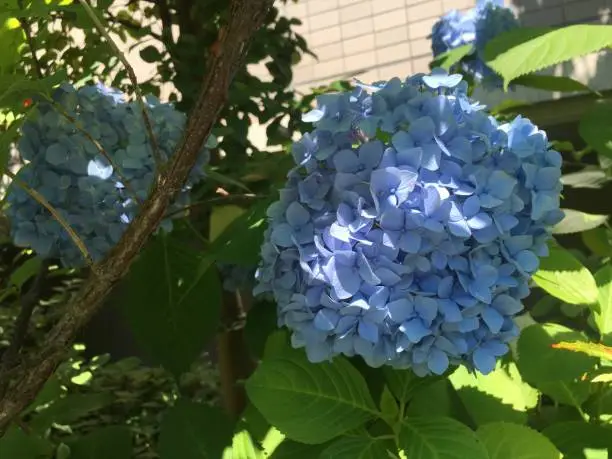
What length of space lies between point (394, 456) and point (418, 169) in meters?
0.26

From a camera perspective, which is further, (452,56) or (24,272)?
(452,56)

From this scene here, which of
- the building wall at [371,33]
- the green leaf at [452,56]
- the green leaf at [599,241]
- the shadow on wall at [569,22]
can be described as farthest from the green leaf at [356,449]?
the building wall at [371,33]

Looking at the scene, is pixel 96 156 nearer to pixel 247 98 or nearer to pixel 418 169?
pixel 418 169

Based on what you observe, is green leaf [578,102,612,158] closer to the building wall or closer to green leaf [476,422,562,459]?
green leaf [476,422,562,459]

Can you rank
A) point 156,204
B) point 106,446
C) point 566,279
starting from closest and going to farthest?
point 156,204 < point 566,279 < point 106,446

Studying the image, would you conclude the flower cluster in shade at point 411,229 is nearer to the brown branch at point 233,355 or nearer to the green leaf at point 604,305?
the green leaf at point 604,305

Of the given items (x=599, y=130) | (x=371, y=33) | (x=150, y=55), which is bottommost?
(x=371, y=33)

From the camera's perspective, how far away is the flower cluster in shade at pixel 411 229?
21.6 inches

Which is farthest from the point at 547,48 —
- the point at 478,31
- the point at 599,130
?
the point at 478,31

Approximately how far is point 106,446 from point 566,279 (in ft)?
1.79

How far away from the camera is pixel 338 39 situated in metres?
2.10

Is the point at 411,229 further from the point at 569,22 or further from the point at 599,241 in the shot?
the point at 569,22

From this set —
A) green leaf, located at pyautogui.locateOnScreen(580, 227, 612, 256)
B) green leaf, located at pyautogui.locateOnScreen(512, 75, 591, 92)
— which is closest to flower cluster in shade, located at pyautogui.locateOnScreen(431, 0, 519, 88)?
green leaf, located at pyautogui.locateOnScreen(512, 75, 591, 92)

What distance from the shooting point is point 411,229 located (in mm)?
548
